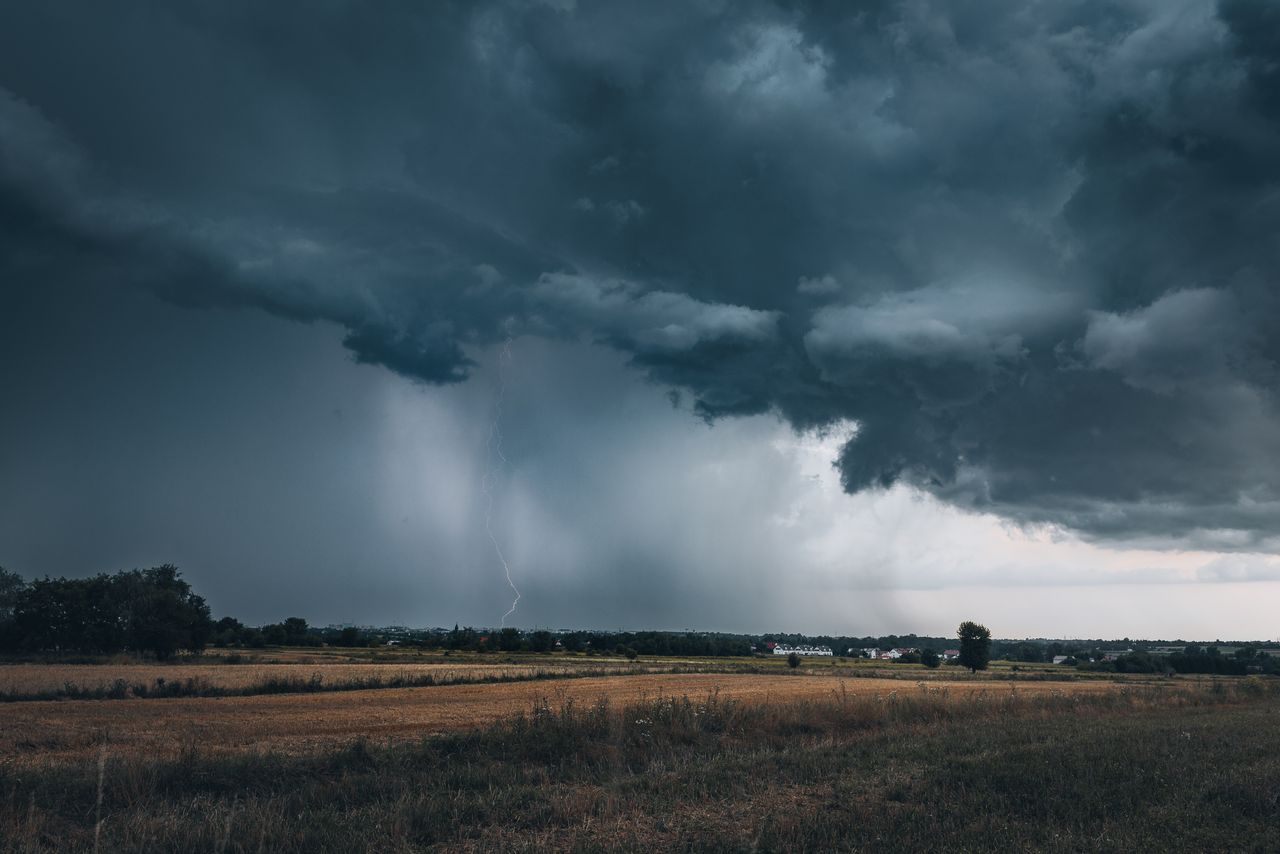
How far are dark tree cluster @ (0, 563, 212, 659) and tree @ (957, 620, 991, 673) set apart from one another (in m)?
98.0

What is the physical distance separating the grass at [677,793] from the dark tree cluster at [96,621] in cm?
8057

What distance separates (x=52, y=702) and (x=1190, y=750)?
44646 mm

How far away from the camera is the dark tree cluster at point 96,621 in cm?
8181

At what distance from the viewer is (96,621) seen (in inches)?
3388

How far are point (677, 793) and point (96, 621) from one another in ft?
327

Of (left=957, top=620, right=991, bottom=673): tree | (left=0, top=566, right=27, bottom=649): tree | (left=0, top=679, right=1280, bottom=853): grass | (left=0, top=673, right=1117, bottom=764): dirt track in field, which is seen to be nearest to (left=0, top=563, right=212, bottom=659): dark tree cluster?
(left=0, top=566, right=27, bottom=649): tree

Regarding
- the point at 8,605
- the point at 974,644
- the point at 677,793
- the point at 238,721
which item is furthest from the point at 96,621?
the point at 974,644

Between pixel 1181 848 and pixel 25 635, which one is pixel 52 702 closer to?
pixel 1181 848

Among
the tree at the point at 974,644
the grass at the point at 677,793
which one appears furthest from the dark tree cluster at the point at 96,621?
the tree at the point at 974,644

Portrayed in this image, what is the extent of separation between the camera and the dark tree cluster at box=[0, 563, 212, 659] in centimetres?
8181

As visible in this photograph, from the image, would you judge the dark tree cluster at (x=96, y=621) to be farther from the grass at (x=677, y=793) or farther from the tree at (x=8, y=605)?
the grass at (x=677, y=793)

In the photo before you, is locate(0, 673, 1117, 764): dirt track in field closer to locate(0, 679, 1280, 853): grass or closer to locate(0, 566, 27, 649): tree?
locate(0, 679, 1280, 853): grass

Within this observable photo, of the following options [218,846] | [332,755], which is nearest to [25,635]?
[332,755]

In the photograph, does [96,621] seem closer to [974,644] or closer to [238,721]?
[238,721]
